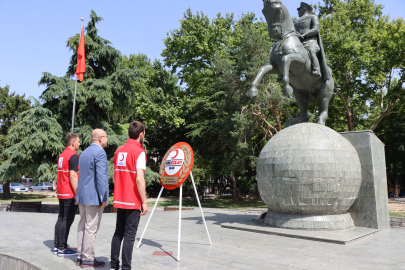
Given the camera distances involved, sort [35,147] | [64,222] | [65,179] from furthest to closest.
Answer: [35,147], [65,179], [64,222]

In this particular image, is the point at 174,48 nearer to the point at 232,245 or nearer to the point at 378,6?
the point at 378,6

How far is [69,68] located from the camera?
23578mm

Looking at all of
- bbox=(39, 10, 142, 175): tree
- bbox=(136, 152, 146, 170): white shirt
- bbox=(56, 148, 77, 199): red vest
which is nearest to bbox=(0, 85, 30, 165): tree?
bbox=(39, 10, 142, 175): tree

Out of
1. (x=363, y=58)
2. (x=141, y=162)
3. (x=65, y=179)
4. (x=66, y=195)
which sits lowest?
(x=66, y=195)

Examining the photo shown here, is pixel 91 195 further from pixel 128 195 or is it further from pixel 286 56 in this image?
pixel 286 56

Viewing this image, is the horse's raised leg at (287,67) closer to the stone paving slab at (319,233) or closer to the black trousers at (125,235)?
the stone paving slab at (319,233)

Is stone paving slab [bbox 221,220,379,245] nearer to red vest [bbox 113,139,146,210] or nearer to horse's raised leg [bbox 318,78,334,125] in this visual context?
horse's raised leg [bbox 318,78,334,125]

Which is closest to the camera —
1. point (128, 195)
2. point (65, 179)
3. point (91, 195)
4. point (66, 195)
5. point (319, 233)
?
point (128, 195)

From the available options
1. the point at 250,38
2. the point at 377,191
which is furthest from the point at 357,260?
the point at 250,38

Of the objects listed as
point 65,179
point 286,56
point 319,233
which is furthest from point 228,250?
point 286,56

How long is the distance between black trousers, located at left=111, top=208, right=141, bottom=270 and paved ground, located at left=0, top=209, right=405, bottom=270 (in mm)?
636

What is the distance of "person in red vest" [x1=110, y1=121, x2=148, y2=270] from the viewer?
14.6 feet

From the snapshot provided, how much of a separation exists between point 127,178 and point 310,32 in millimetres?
7900

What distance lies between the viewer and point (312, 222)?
27.0ft
